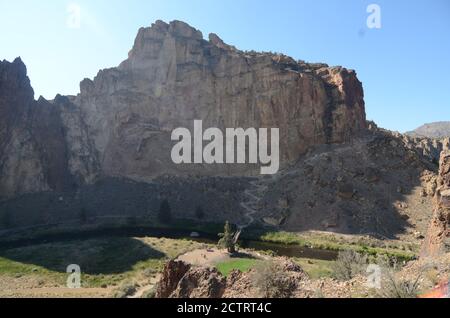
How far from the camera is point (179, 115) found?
87125mm

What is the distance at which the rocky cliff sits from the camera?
80.9 m

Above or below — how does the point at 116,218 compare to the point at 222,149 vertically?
below

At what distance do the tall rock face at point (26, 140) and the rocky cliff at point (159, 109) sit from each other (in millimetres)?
195

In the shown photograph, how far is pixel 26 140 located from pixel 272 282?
270 feet

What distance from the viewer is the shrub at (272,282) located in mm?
13203

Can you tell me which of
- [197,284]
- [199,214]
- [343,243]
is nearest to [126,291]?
[197,284]

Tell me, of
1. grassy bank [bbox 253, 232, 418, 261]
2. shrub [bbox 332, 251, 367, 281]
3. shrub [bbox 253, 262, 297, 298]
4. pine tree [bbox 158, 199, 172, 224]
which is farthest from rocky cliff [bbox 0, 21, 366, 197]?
shrub [bbox 253, 262, 297, 298]

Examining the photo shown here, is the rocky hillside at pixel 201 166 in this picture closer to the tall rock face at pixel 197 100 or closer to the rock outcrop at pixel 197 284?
the tall rock face at pixel 197 100

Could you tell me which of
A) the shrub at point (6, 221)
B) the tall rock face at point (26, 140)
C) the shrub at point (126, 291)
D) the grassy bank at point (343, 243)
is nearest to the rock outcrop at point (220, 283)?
the shrub at point (126, 291)

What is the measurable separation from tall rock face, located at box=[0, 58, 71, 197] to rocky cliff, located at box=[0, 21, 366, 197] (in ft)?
0.64
